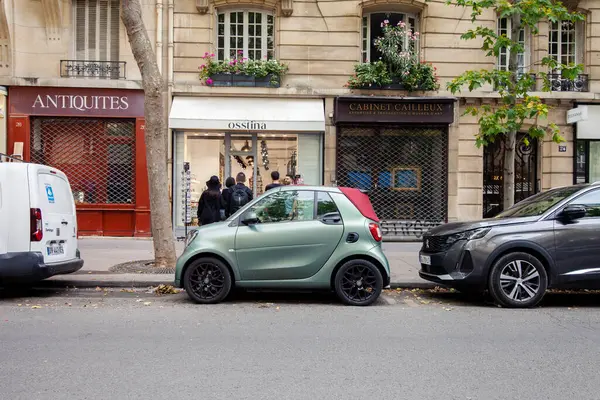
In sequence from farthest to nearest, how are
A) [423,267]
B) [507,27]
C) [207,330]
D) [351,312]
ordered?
[507,27], [423,267], [351,312], [207,330]

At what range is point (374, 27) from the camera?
15.9 meters

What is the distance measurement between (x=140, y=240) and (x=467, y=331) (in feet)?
34.1

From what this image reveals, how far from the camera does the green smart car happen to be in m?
7.79

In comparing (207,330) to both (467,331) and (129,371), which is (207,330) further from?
(467,331)

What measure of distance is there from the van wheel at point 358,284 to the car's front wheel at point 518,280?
158 centimetres

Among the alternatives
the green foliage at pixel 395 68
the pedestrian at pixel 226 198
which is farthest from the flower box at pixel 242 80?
the pedestrian at pixel 226 198

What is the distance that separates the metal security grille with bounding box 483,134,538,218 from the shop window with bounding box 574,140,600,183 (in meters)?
1.09

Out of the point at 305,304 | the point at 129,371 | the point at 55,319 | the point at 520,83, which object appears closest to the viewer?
the point at 129,371

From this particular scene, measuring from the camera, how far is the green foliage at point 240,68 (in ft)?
49.3

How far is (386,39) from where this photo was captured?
15.3 meters

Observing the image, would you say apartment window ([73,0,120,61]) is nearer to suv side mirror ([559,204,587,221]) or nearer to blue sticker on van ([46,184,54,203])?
blue sticker on van ([46,184,54,203])

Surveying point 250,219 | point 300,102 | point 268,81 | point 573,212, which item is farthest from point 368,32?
point 250,219

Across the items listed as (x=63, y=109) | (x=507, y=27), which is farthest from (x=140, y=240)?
(x=507, y=27)

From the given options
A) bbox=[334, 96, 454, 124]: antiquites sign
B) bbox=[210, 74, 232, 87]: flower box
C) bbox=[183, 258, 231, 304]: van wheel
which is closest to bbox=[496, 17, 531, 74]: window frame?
bbox=[334, 96, 454, 124]: antiquites sign
